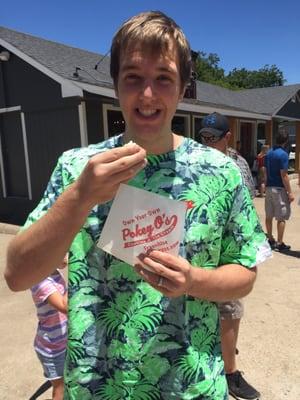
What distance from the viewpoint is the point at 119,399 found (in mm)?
1260

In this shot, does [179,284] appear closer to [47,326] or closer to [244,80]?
[47,326]

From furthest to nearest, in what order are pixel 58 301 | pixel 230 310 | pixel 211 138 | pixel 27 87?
pixel 27 87 < pixel 211 138 < pixel 230 310 < pixel 58 301

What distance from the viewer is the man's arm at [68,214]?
39.8 inches

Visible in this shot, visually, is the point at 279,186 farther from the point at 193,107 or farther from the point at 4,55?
the point at 4,55

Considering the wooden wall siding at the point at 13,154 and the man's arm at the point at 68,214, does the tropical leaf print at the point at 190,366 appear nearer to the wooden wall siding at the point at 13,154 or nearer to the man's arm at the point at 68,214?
the man's arm at the point at 68,214

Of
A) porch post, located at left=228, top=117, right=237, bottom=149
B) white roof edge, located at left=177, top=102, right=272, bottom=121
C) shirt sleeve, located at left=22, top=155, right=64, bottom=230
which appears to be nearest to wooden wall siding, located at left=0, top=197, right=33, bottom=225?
white roof edge, located at left=177, top=102, right=272, bottom=121

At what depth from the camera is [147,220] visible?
→ 112 cm

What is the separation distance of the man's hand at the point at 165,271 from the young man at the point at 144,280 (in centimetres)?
8

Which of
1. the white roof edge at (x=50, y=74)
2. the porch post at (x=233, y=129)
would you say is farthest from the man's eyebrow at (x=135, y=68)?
the porch post at (x=233, y=129)

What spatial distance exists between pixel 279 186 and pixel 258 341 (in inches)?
145

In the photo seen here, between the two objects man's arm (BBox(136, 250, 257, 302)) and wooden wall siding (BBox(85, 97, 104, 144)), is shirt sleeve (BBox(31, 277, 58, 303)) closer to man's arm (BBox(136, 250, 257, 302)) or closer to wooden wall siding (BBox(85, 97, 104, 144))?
man's arm (BBox(136, 250, 257, 302))

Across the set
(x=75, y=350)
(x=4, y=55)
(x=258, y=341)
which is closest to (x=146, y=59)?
(x=75, y=350)

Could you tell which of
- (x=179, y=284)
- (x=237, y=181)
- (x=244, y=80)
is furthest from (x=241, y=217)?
(x=244, y=80)

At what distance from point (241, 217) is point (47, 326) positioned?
1.73m
